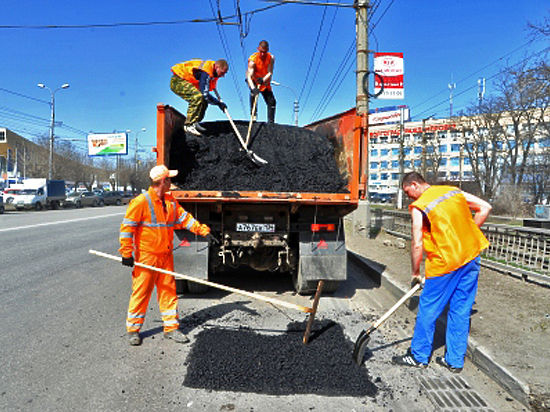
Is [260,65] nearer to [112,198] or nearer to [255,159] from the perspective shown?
[255,159]

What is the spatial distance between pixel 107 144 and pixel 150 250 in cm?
4197

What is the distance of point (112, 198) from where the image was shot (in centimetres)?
3531

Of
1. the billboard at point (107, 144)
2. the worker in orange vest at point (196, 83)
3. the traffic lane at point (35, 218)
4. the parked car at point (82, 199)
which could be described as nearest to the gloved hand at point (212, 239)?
the worker in orange vest at point (196, 83)

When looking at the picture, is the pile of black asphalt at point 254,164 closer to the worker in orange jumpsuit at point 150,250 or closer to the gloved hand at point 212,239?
the gloved hand at point 212,239

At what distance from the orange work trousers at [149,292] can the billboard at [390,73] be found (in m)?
6.58

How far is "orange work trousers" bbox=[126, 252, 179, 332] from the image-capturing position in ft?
10.4

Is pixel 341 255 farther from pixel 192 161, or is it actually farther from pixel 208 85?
pixel 208 85

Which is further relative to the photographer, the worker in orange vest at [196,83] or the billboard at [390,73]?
the billboard at [390,73]

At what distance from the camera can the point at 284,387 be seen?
2492 mm

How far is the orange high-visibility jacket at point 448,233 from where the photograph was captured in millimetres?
2725

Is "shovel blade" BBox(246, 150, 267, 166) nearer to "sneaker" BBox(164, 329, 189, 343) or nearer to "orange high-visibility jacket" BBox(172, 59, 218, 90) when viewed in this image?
"orange high-visibility jacket" BBox(172, 59, 218, 90)

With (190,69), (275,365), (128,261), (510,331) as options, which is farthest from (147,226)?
(510,331)

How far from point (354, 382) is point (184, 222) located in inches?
81.7

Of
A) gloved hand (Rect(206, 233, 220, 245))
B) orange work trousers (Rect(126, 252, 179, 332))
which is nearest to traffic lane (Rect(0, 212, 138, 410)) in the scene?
orange work trousers (Rect(126, 252, 179, 332))
